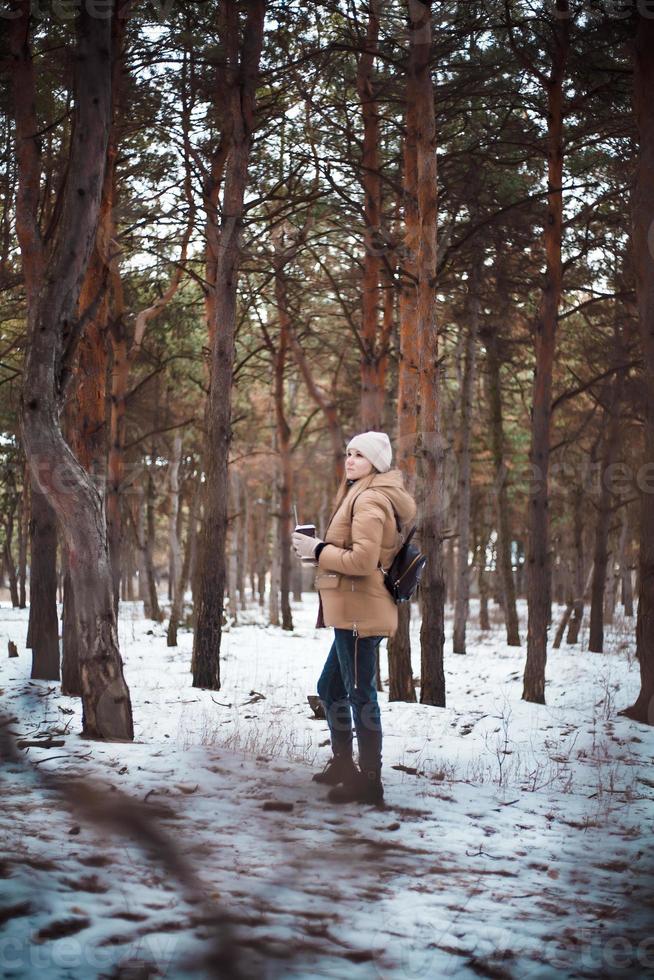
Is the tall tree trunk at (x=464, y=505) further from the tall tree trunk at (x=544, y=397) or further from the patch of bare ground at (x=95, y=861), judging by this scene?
the patch of bare ground at (x=95, y=861)

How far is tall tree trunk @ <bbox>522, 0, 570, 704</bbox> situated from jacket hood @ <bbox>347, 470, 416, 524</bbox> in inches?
232

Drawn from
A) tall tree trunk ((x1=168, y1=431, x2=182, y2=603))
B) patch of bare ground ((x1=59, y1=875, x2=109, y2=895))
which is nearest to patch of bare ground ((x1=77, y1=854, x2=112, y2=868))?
patch of bare ground ((x1=59, y1=875, x2=109, y2=895))

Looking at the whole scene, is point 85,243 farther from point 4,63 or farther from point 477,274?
point 477,274

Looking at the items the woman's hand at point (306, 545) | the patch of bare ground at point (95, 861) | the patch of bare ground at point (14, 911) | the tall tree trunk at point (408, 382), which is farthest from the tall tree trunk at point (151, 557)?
the patch of bare ground at point (14, 911)

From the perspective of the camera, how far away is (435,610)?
9.97 metres

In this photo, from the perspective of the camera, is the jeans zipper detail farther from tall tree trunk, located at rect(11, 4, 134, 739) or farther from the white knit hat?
tall tree trunk, located at rect(11, 4, 134, 739)

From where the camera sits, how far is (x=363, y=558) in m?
4.75

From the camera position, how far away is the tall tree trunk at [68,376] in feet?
19.5

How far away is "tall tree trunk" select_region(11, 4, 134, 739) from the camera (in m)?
5.94

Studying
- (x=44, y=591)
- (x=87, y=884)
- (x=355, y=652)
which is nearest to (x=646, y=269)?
(x=355, y=652)

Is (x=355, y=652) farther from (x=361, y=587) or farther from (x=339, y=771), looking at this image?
(x=339, y=771)

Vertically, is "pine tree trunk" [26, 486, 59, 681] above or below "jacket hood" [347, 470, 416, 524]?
below

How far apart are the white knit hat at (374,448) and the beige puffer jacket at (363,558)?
67 millimetres

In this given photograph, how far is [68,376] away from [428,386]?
4.81 metres
